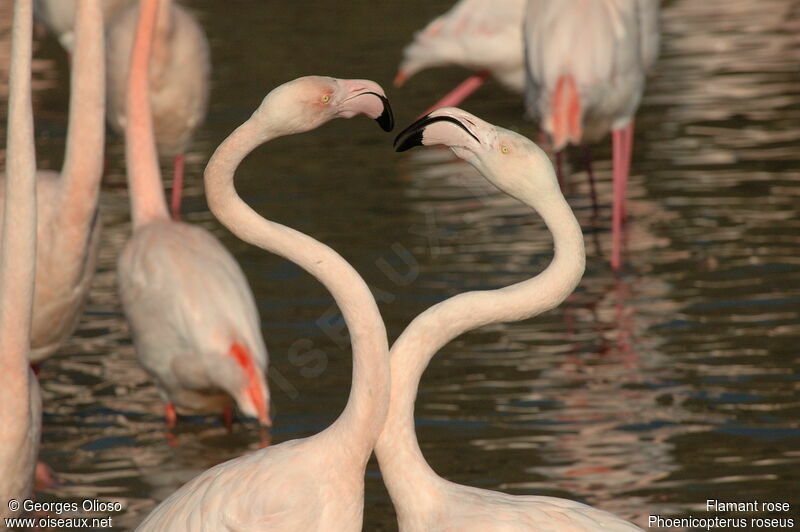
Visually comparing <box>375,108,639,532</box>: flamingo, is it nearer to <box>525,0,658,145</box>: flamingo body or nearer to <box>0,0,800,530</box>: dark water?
<box>0,0,800,530</box>: dark water

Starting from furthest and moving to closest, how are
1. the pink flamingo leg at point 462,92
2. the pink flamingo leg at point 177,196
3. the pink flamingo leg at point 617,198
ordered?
1. the pink flamingo leg at point 462,92
2. the pink flamingo leg at point 177,196
3. the pink flamingo leg at point 617,198

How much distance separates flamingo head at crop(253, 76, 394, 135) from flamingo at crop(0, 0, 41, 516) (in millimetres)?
830

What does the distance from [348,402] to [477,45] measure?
8304 mm

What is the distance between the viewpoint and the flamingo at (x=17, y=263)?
13.6 feet

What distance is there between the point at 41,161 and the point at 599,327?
5378 millimetres

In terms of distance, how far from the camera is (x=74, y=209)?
564 cm

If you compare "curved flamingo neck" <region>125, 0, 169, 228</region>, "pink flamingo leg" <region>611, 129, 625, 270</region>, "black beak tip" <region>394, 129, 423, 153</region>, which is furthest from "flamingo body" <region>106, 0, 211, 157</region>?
"black beak tip" <region>394, 129, 423, 153</region>

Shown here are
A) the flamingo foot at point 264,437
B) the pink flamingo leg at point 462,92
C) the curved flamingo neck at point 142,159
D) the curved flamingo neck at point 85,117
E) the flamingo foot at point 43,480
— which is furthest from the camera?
the pink flamingo leg at point 462,92

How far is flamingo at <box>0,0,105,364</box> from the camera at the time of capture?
5465 millimetres

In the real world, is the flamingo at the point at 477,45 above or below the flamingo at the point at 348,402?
below

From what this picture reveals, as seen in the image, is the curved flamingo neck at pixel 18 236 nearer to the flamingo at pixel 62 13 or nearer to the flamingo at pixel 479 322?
the flamingo at pixel 479 322

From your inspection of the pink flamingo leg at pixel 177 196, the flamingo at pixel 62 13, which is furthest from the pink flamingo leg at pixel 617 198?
the flamingo at pixel 62 13

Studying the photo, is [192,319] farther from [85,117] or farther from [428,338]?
[428,338]

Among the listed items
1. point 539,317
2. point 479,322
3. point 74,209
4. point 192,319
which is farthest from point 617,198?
point 479,322
